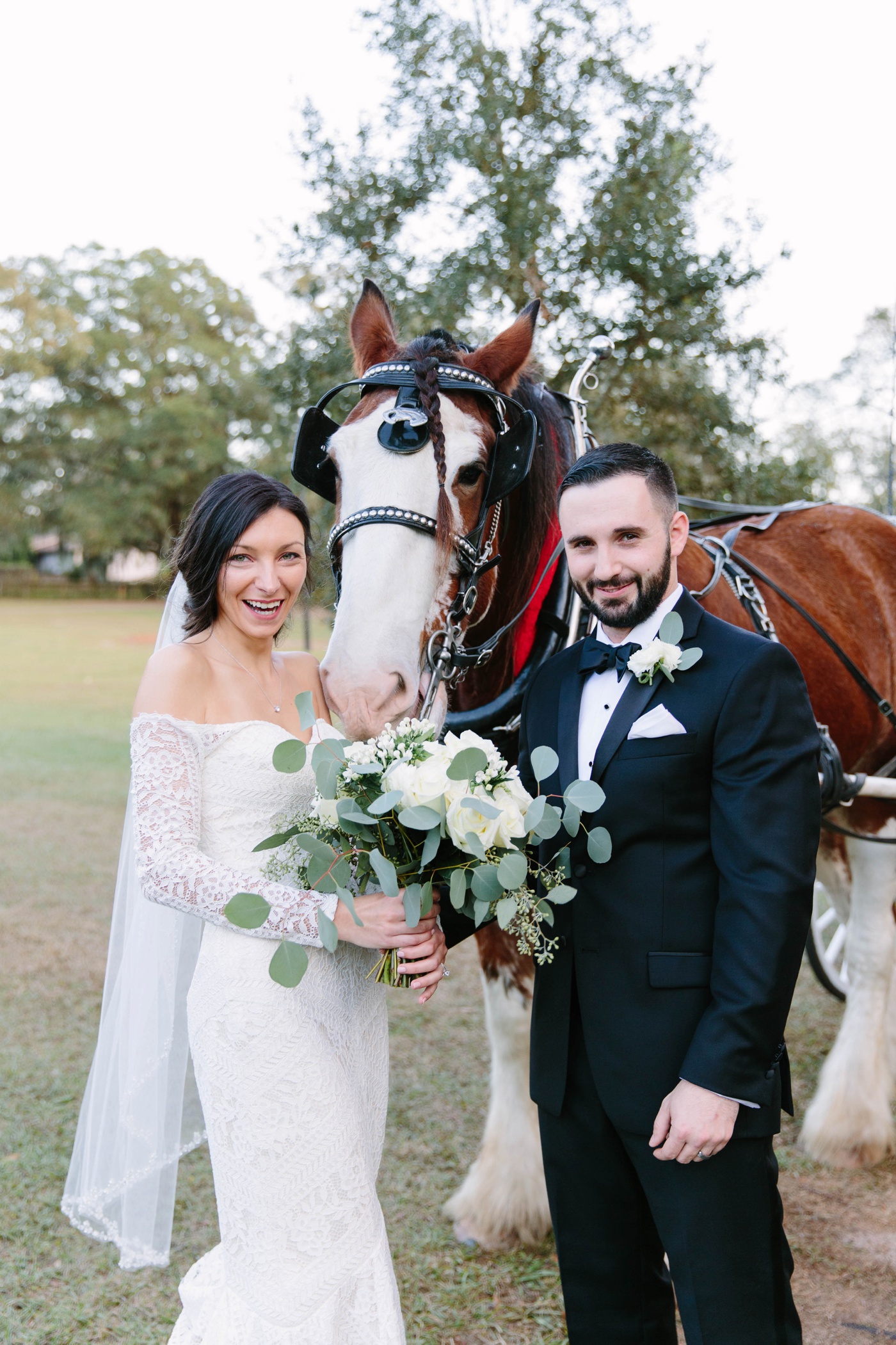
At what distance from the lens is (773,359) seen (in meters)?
6.42

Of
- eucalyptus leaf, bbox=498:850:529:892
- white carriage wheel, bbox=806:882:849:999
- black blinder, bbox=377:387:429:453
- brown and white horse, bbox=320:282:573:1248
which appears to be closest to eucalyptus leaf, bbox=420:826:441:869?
eucalyptus leaf, bbox=498:850:529:892

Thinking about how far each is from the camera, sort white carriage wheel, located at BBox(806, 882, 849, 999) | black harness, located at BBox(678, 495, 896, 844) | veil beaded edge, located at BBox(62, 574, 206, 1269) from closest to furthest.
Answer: veil beaded edge, located at BBox(62, 574, 206, 1269) → black harness, located at BBox(678, 495, 896, 844) → white carriage wheel, located at BBox(806, 882, 849, 999)

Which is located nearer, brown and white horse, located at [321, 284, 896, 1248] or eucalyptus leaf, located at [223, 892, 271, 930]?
eucalyptus leaf, located at [223, 892, 271, 930]

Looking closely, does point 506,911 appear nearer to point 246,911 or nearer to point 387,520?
point 246,911

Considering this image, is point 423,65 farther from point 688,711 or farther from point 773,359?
point 688,711

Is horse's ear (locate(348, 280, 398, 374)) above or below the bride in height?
above

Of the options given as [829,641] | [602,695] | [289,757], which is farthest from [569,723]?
[829,641]

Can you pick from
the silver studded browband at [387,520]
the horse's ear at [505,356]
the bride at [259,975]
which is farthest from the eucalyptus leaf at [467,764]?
the horse's ear at [505,356]

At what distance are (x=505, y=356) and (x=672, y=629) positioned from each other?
1.11 meters

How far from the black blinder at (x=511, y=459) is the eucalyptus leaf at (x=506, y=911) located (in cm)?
106

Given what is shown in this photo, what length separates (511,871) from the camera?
58.9 inches

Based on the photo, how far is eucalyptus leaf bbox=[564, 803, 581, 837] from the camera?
1.57 m

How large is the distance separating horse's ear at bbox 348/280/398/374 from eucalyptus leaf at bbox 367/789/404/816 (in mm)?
1440

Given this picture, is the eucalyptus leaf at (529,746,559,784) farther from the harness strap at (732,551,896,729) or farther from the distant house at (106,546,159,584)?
the distant house at (106,546,159,584)
